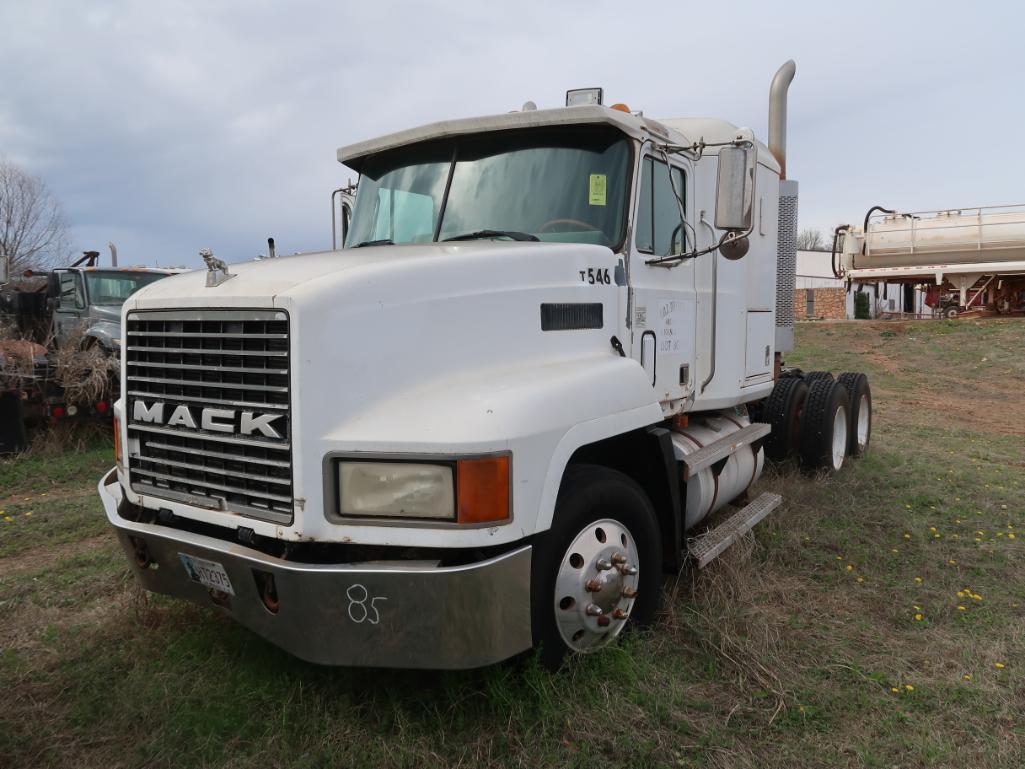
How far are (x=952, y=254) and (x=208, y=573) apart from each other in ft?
79.1

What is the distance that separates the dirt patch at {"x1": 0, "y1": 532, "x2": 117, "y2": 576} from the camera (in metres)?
4.97

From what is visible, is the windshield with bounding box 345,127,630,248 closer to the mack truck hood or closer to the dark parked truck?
the mack truck hood

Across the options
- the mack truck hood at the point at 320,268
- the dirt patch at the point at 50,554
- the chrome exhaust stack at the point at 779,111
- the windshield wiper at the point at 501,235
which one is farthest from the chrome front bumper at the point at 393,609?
the chrome exhaust stack at the point at 779,111

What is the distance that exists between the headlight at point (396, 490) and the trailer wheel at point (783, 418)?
218 inches

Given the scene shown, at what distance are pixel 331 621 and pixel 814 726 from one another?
6.73 ft

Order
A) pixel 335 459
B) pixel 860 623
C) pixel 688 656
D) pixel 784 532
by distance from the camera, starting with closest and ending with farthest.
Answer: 1. pixel 335 459
2. pixel 688 656
3. pixel 860 623
4. pixel 784 532

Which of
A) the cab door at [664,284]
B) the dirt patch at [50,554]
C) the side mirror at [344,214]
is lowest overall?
the dirt patch at [50,554]

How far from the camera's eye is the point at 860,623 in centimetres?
416

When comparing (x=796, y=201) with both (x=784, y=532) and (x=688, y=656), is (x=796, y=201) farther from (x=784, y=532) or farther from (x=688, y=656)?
(x=688, y=656)

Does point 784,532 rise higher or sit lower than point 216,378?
lower

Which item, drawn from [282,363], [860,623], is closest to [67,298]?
[282,363]

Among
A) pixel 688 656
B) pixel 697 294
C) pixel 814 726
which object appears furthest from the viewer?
pixel 697 294

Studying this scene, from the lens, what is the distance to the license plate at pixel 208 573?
9.59 ft

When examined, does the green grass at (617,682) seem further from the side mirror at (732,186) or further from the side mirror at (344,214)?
the side mirror at (344,214)
